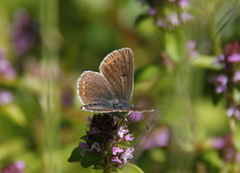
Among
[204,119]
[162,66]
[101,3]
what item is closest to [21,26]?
[101,3]

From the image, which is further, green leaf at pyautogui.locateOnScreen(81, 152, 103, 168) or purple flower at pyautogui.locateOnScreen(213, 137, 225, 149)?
purple flower at pyautogui.locateOnScreen(213, 137, 225, 149)

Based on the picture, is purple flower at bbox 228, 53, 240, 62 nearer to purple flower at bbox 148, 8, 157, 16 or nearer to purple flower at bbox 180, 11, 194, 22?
purple flower at bbox 180, 11, 194, 22

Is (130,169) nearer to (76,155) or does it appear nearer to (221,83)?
(76,155)

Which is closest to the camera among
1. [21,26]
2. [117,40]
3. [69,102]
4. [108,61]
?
[108,61]

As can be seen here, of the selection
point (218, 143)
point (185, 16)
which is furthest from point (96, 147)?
point (218, 143)

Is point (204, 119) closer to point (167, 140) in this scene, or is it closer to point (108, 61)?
point (167, 140)

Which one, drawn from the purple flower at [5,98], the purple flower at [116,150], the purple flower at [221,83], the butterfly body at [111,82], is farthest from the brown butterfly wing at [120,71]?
the purple flower at [5,98]

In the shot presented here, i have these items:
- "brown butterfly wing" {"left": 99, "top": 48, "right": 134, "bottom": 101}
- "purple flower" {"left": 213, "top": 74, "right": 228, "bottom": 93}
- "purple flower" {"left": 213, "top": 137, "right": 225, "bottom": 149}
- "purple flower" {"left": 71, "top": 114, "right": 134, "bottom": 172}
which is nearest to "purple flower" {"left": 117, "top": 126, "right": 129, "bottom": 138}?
"purple flower" {"left": 71, "top": 114, "right": 134, "bottom": 172}

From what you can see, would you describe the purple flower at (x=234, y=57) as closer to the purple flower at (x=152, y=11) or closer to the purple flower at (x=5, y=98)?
the purple flower at (x=152, y=11)

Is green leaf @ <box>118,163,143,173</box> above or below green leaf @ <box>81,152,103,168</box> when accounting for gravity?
below
